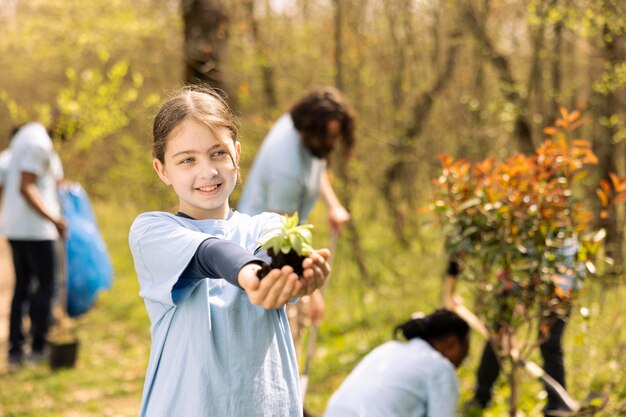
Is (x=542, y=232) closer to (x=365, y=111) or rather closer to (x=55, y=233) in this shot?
(x=55, y=233)

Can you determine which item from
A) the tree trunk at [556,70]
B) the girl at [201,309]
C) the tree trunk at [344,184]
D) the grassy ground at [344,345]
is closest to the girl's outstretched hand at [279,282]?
the girl at [201,309]

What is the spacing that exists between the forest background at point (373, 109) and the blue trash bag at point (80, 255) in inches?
11.2

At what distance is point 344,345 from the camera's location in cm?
598

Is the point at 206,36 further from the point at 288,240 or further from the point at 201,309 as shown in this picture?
the point at 288,240

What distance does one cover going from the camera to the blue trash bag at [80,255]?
680cm

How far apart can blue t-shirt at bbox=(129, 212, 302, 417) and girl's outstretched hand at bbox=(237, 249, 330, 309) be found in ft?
0.80

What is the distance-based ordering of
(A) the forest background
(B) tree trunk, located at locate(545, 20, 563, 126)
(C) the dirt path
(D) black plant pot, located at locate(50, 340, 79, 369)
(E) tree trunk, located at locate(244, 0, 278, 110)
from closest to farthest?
(A) the forest background, (B) tree trunk, located at locate(545, 20, 563, 126), (D) black plant pot, located at locate(50, 340, 79, 369), (C) the dirt path, (E) tree trunk, located at locate(244, 0, 278, 110)

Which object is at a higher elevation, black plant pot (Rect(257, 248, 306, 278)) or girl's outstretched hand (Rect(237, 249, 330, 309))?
black plant pot (Rect(257, 248, 306, 278))

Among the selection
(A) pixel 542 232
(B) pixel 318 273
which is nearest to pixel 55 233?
(A) pixel 542 232

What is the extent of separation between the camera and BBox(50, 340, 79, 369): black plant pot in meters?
5.92

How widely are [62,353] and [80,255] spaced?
116cm

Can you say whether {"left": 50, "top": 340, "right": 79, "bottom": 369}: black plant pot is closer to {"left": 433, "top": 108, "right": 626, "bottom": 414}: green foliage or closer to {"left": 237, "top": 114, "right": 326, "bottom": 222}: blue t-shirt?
{"left": 237, "top": 114, "right": 326, "bottom": 222}: blue t-shirt

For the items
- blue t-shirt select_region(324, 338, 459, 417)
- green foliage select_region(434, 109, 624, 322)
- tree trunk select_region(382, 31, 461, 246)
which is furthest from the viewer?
tree trunk select_region(382, 31, 461, 246)

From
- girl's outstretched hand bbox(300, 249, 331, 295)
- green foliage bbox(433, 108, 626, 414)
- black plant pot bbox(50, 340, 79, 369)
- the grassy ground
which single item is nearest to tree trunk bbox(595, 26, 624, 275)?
the grassy ground
